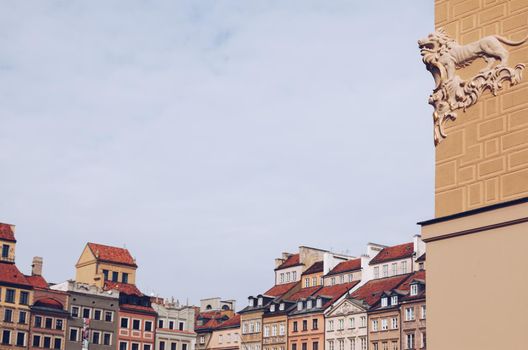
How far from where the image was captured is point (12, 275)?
66.0m

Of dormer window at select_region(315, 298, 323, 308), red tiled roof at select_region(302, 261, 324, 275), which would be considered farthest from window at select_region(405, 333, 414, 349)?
red tiled roof at select_region(302, 261, 324, 275)

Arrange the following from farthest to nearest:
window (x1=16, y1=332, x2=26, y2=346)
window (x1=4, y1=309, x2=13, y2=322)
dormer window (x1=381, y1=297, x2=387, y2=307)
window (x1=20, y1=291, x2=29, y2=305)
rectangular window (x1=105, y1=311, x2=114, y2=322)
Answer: rectangular window (x1=105, y1=311, x2=114, y2=322) < window (x1=20, y1=291, x2=29, y2=305) < window (x1=16, y1=332, x2=26, y2=346) < window (x1=4, y1=309, x2=13, y2=322) < dormer window (x1=381, y1=297, x2=387, y2=307)

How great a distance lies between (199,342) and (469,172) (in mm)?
69050

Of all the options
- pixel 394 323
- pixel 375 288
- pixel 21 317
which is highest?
pixel 375 288

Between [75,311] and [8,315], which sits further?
[75,311]

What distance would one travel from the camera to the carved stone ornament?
9.30m

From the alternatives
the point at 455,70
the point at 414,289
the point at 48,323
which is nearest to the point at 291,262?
the point at 414,289

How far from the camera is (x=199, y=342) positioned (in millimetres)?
76688

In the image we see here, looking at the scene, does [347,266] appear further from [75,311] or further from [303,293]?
[75,311]

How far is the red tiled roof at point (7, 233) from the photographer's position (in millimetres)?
67625

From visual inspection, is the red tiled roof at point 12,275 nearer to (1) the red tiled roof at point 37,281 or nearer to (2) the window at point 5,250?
(2) the window at point 5,250

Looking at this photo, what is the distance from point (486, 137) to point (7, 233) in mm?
62335

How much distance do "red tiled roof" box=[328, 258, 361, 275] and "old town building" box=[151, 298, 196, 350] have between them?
13771mm

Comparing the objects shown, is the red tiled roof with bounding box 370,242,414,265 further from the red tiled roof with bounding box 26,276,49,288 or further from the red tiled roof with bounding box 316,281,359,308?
the red tiled roof with bounding box 26,276,49,288
